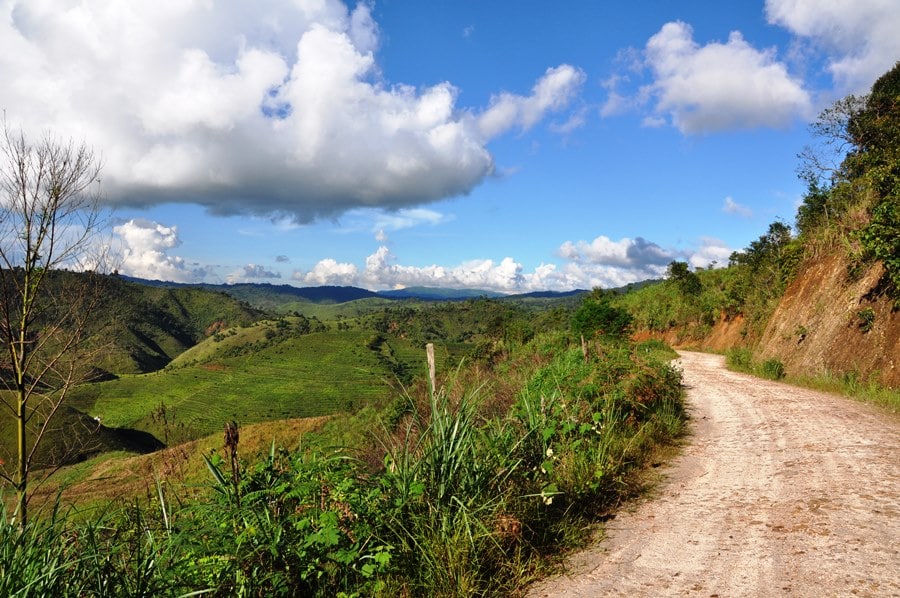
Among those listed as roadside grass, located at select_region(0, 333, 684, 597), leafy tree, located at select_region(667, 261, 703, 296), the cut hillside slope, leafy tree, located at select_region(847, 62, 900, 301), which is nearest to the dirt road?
roadside grass, located at select_region(0, 333, 684, 597)

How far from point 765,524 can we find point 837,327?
11562 millimetres

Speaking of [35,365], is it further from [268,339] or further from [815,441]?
[268,339]

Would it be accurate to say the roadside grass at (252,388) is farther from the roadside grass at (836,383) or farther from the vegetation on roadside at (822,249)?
the roadside grass at (836,383)

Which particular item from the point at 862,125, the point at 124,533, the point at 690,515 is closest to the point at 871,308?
the point at 690,515

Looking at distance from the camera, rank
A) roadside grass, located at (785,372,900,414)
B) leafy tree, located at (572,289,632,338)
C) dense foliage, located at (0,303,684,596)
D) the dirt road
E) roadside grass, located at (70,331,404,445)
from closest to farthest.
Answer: dense foliage, located at (0,303,684,596), the dirt road, roadside grass, located at (785,372,900,414), leafy tree, located at (572,289,632,338), roadside grass, located at (70,331,404,445)

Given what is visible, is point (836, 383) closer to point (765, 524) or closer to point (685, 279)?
point (765, 524)

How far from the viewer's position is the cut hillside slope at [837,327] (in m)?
11.5

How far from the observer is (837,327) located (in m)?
13.3

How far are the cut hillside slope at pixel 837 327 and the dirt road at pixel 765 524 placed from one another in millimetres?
4175

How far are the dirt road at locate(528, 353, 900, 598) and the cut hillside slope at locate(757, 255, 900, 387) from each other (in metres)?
4.18

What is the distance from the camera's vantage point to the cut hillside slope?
1154 cm

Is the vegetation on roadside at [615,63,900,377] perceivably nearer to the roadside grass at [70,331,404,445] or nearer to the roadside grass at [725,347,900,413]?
the roadside grass at [725,347,900,413]

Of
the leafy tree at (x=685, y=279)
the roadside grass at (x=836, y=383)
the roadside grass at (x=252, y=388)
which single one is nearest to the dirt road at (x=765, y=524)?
the roadside grass at (x=836, y=383)

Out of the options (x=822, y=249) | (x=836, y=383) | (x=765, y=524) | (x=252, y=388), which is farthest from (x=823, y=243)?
(x=252, y=388)
